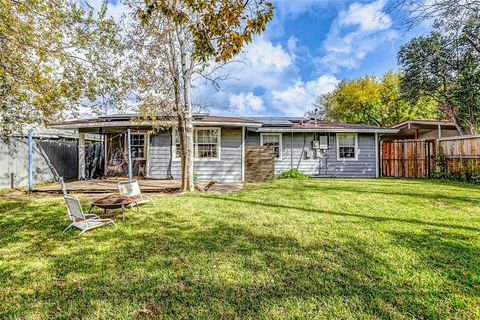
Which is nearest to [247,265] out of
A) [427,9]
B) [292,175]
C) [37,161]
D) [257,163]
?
[427,9]

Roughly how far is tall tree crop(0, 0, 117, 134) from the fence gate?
47.6 ft

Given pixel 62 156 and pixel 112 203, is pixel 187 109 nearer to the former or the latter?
pixel 112 203

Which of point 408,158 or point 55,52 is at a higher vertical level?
point 55,52

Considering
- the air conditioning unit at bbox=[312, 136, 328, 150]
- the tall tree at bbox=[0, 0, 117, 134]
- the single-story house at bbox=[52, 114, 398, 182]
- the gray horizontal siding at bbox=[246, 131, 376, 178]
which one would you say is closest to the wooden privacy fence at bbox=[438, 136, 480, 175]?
the single-story house at bbox=[52, 114, 398, 182]

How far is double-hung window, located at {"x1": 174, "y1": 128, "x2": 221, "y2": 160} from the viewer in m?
11.2

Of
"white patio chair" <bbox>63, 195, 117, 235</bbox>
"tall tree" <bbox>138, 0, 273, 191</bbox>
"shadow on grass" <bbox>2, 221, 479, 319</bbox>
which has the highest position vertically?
"tall tree" <bbox>138, 0, 273, 191</bbox>

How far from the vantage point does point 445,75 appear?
58.2ft

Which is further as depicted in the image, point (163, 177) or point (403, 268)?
point (163, 177)

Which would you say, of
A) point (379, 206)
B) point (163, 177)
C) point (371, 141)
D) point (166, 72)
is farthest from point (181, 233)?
point (371, 141)

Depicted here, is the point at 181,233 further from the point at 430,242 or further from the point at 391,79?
the point at 391,79

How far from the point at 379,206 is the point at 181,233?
4884mm

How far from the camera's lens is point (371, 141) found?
14.0 metres

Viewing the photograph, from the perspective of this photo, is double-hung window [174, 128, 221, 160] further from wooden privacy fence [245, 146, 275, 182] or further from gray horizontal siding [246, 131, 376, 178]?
gray horizontal siding [246, 131, 376, 178]

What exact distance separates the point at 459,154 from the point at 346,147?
476 cm
